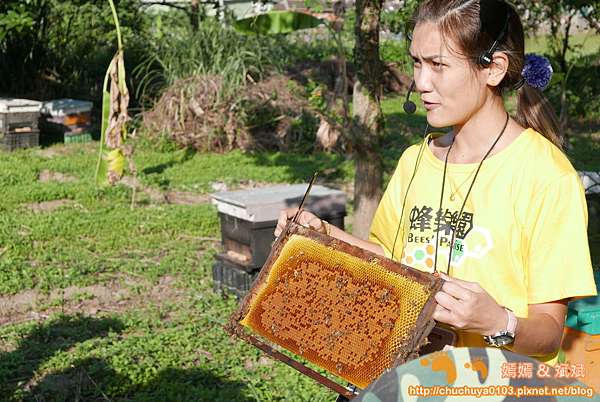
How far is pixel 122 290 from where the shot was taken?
233 inches

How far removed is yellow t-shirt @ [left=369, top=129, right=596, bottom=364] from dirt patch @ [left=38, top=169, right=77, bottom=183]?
7.22 m

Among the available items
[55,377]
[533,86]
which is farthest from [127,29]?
[533,86]

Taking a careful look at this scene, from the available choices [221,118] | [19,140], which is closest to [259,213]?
[221,118]

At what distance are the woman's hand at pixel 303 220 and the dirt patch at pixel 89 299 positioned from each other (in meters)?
3.39

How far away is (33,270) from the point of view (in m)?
6.16

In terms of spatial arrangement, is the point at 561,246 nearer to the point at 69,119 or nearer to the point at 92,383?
the point at 92,383

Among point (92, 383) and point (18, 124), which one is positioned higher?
point (18, 124)

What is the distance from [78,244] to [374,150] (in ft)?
8.43

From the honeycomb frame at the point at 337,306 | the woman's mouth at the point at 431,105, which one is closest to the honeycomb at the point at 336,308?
the honeycomb frame at the point at 337,306

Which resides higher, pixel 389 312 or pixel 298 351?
pixel 389 312

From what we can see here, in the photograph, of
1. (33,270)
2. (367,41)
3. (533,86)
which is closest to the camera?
(533,86)

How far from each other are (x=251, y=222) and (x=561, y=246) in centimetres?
376

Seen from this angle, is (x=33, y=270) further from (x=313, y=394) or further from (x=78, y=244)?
(x=313, y=394)

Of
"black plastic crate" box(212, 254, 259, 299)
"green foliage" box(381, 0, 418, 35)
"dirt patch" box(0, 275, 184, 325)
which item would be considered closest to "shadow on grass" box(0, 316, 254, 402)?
"dirt patch" box(0, 275, 184, 325)
